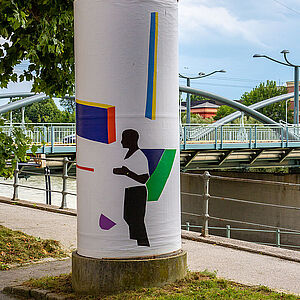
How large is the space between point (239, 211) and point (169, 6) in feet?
108

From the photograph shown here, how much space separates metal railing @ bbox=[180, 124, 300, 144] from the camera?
3183cm

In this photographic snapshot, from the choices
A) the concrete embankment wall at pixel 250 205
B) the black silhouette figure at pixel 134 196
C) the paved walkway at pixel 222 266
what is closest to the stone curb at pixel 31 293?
the paved walkway at pixel 222 266

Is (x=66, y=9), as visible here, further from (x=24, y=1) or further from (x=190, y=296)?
(x=190, y=296)

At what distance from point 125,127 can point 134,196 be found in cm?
67

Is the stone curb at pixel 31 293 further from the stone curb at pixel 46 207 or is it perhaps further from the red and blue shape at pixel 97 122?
the stone curb at pixel 46 207

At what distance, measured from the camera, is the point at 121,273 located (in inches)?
216

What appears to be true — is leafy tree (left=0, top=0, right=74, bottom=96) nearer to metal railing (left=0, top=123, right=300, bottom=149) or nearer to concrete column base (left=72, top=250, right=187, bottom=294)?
concrete column base (left=72, top=250, right=187, bottom=294)

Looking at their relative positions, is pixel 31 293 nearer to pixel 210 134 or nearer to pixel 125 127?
pixel 125 127

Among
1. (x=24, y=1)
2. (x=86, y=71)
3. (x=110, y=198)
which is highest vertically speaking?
(x=24, y=1)

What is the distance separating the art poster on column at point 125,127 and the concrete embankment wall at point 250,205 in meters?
29.4

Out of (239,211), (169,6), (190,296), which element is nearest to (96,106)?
(169,6)

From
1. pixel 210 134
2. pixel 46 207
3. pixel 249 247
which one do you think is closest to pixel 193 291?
pixel 249 247

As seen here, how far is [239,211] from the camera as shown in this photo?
1483 inches

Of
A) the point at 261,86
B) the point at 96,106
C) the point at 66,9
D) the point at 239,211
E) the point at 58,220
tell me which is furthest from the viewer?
the point at 261,86
